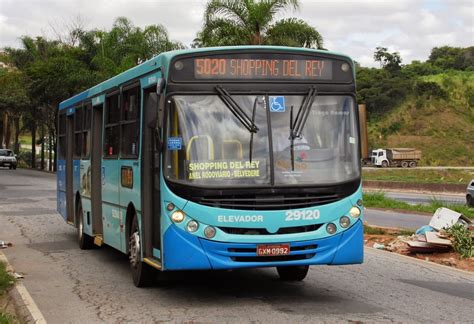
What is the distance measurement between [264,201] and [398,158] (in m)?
62.9

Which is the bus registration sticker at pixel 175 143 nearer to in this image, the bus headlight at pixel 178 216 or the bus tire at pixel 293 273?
the bus headlight at pixel 178 216

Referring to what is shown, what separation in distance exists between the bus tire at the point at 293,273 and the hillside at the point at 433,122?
64034 mm

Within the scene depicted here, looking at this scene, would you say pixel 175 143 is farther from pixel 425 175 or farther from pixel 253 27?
pixel 425 175

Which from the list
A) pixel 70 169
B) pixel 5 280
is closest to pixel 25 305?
pixel 5 280

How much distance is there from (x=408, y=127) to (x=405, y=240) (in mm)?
65584

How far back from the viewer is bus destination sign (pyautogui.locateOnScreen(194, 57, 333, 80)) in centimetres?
821

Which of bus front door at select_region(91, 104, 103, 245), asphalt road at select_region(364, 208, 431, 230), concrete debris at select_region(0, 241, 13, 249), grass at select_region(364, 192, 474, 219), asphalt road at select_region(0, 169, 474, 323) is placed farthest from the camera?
grass at select_region(364, 192, 474, 219)

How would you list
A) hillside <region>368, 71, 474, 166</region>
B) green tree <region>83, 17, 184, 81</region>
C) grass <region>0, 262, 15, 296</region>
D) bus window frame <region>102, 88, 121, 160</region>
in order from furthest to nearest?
hillside <region>368, 71, 474, 166</region>
green tree <region>83, 17, 184, 81</region>
bus window frame <region>102, 88, 121, 160</region>
grass <region>0, 262, 15, 296</region>

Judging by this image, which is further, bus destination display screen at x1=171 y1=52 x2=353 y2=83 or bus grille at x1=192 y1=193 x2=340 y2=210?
bus destination display screen at x1=171 y1=52 x2=353 y2=83

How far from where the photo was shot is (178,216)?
7.87m

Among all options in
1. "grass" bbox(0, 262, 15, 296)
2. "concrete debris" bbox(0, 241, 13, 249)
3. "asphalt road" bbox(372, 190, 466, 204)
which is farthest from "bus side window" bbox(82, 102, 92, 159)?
"asphalt road" bbox(372, 190, 466, 204)

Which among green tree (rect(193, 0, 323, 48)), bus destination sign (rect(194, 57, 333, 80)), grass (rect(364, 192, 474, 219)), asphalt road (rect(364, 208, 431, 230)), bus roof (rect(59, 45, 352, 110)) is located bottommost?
asphalt road (rect(364, 208, 431, 230))

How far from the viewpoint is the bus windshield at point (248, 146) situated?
7965 millimetres

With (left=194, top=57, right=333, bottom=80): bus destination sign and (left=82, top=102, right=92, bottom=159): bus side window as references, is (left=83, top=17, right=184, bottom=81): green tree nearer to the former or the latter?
(left=82, top=102, right=92, bottom=159): bus side window
